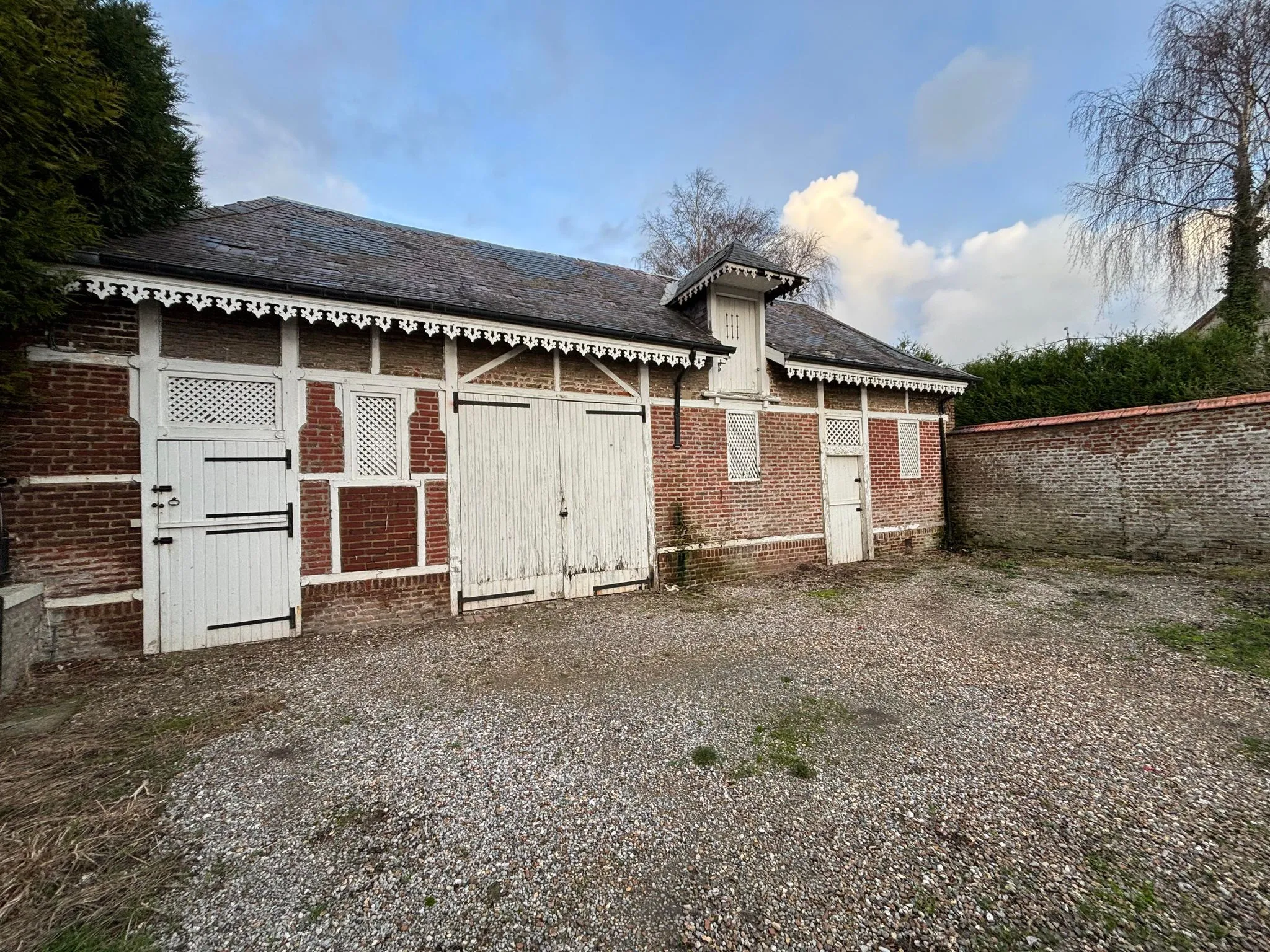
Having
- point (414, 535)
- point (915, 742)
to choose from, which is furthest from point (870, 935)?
point (414, 535)

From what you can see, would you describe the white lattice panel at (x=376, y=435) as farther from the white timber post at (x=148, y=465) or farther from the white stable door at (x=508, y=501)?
the white timber post at (x=148, y=465)

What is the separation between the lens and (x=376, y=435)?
5.15 meters

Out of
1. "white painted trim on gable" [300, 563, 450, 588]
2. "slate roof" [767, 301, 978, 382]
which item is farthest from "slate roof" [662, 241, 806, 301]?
"white painted trim on gable" [300, 563, 450, 588]

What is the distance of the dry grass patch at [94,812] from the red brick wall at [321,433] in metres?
2.16

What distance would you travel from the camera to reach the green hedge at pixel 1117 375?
8.05 m

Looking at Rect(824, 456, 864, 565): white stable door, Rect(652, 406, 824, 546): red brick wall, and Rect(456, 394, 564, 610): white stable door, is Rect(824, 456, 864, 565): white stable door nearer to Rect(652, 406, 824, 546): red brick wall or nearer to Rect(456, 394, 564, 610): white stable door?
Rect(652, 406, 824, 546): red brick wall

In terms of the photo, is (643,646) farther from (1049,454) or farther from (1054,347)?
(1054,347)

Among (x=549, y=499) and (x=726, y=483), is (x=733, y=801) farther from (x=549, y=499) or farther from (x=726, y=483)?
(x=726, y=483)

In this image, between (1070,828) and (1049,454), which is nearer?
(1070,828)

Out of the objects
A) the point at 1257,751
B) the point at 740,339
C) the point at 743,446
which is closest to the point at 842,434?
the point at 743,446

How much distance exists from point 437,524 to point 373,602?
3.25 ft

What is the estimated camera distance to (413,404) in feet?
17.5

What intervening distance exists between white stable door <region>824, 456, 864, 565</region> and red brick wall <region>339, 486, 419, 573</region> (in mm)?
6208

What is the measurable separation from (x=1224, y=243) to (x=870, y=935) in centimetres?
1525
